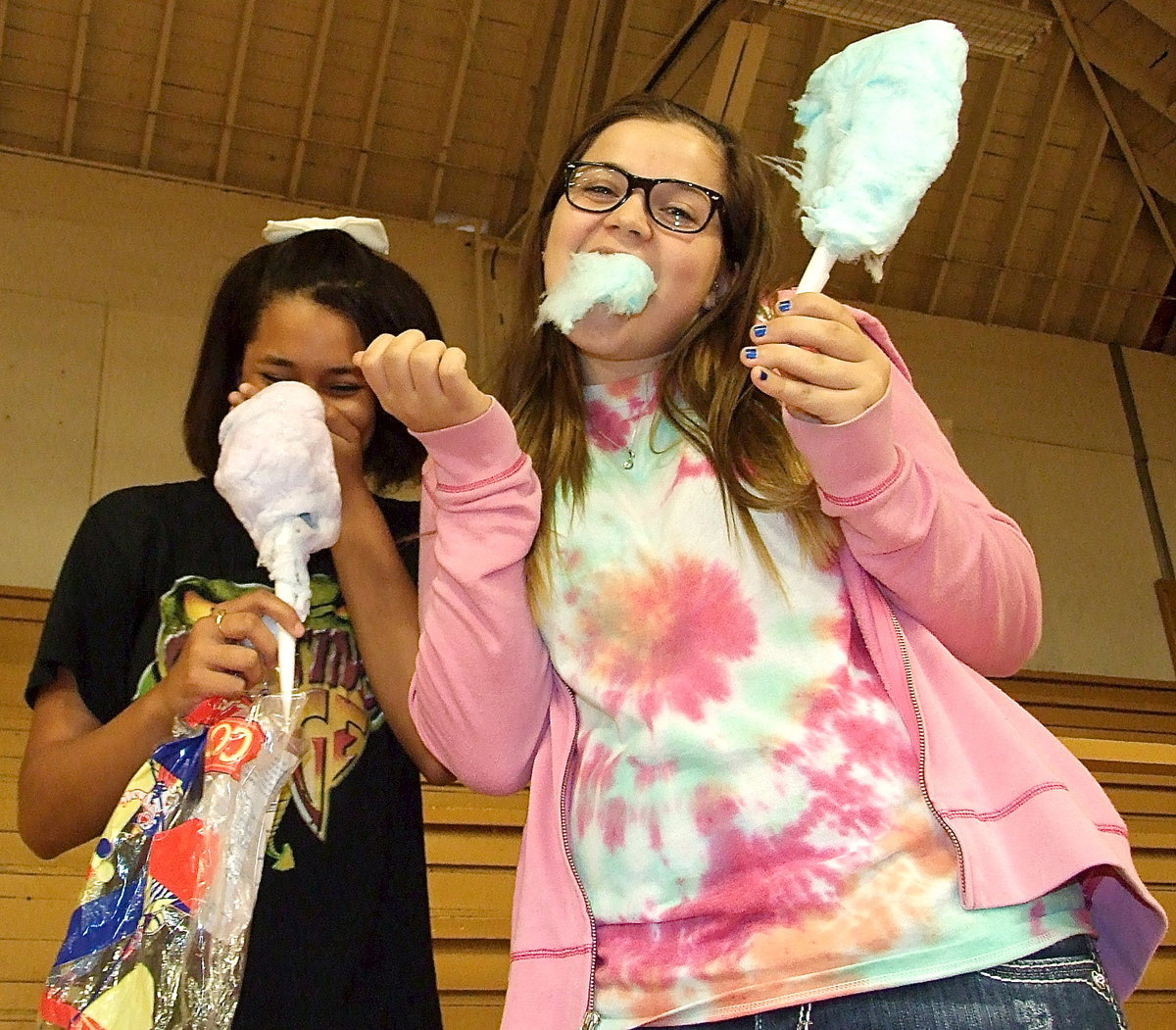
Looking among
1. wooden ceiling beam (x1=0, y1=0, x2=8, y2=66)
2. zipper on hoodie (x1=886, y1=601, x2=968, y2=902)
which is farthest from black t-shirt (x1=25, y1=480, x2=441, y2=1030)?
wooden ceiling beam (x1=0, y1=0, x2=8, y2=66)

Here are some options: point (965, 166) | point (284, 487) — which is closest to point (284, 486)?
point (284, 487)

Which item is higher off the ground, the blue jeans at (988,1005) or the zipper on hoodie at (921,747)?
the zipper on hoodie at (921,747)

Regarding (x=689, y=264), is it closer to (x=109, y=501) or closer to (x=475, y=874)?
(x=109, y=501)

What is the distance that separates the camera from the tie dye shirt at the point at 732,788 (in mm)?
975

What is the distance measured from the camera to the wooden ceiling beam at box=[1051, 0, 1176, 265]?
6790mm

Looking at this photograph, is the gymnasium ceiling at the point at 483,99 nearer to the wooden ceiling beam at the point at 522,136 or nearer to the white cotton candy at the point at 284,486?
the wooden ceiling beam at the point at 522,136

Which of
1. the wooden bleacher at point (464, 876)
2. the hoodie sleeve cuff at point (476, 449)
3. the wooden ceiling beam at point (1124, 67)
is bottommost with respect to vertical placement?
the wooden bleacher at point (464, 876)

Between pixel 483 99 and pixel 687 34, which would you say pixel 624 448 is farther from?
pixel 483 99

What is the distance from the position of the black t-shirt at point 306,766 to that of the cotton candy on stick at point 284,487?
16cm

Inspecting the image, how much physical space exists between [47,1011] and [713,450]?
812 millimetres

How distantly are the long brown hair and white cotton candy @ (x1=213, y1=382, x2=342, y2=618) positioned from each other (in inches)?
9.0

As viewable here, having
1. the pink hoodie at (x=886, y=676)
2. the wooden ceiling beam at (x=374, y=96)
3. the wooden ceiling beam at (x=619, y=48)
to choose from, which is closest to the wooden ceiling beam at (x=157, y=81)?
the wooden ceiling beam at (x=374, y=96)

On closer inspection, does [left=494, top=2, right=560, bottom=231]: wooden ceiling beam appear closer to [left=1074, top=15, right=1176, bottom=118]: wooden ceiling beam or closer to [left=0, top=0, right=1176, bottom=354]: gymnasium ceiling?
[left=0, top=0, right=1176, bottom=354]: gymnasium ceiling

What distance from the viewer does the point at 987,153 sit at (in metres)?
7.29
